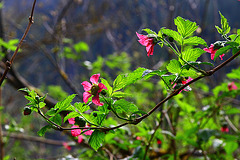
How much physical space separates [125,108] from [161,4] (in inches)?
99.6

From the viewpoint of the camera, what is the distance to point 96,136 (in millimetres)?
435

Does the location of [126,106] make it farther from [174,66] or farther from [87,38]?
[87,38]

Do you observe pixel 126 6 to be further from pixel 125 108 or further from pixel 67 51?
pixel 125 108

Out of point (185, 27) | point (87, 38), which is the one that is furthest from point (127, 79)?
point (87, 38)

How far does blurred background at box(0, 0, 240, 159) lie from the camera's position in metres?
1.74

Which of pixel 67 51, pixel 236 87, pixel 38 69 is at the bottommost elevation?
pixel 236 87

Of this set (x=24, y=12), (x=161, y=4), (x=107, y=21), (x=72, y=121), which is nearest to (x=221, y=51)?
(x=72, y=121)

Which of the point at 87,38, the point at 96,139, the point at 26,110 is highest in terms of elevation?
the point at 87,38

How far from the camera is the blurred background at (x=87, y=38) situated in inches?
68.6

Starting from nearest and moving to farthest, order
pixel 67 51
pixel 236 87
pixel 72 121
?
pixel 72 121, pixel 236 87, pixel 67 51

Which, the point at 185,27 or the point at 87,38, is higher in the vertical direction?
the point at 87,38

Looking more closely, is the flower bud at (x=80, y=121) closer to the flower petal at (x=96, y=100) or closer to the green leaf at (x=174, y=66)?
the flower petal at (x=96, y=100)

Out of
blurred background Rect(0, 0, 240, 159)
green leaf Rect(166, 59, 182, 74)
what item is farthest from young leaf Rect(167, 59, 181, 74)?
blurred background Rect(0, 0, 240, 159)

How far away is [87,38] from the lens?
117 inches
